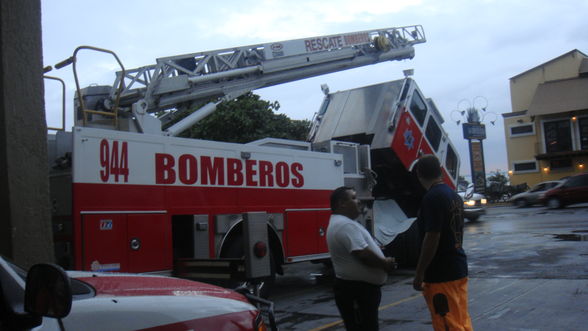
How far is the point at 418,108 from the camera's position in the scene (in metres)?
11.9

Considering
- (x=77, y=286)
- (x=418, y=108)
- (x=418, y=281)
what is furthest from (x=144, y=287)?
(x=418, y=108)

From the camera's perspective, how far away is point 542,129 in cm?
4622

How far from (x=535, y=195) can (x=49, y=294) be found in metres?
31.4

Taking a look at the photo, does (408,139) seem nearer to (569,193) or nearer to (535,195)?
(569,193)

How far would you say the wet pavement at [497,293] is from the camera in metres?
6.26

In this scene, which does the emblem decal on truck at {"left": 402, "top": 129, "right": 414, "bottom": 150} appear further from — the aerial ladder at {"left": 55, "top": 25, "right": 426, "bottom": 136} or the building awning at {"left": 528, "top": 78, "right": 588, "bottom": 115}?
the building awning at {"left": 528, "top": 78, "right": 588, "bottom": 115}

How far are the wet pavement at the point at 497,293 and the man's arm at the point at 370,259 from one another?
96.2 inches

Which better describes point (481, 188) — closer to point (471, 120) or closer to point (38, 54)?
point (471, 120)

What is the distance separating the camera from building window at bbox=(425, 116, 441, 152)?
39.8ft

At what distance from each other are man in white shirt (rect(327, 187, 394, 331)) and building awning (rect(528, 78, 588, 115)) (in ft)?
144

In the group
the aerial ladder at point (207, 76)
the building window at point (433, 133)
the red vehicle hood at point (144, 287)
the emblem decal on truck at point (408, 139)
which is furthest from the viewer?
the building window at point (433, 133)

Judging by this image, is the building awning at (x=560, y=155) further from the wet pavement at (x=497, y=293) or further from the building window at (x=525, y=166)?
the wet pavement at (x=497, y=293)

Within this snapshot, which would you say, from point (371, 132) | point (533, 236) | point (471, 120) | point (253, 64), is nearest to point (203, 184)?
point (253, 64)

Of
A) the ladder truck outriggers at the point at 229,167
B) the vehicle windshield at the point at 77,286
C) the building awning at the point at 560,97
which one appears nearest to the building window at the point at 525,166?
the building awning at the point at 560,97
